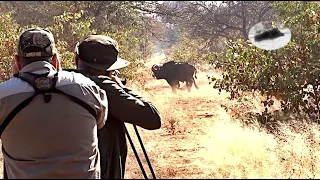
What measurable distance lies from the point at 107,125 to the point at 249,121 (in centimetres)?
543

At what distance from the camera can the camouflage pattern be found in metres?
2.16

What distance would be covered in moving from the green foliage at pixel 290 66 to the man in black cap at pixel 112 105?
4989mm

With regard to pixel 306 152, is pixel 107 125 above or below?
above

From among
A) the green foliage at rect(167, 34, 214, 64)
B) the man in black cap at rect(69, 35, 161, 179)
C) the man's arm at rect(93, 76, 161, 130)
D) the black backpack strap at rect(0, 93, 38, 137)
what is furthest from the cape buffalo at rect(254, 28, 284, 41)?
the green foliage at rect(167, 34, 214, 64)

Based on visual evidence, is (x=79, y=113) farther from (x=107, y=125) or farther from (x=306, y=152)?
(x=306, y=152)

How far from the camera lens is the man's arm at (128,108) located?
239 cm

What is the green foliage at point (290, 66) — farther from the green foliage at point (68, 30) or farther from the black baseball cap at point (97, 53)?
the black baseball cap at point (97, 53)

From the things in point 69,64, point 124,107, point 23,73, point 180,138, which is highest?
point 23,73

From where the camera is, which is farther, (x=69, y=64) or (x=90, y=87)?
(x=69, y=64)

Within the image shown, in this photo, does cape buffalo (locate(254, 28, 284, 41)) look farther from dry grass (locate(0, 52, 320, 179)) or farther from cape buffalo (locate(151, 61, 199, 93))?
cape buffalo (locate(151, 61, 199, 93))

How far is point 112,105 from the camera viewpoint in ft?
7.84

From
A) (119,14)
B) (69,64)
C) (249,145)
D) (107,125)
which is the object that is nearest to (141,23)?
(119,14)

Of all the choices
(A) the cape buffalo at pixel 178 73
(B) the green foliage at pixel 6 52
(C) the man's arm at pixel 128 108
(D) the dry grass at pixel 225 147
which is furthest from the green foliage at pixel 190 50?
(C) the man's arm at pixel 128 108

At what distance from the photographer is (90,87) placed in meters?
2.11
